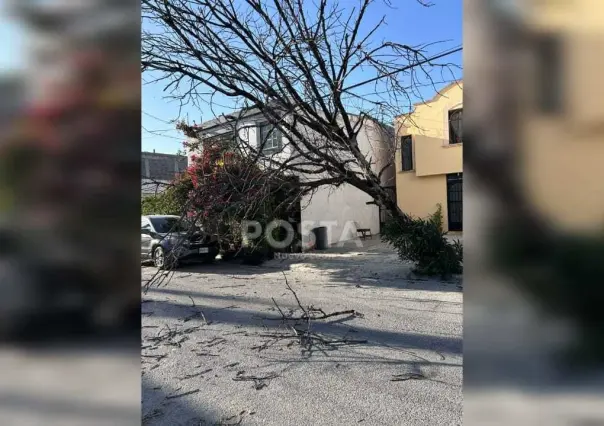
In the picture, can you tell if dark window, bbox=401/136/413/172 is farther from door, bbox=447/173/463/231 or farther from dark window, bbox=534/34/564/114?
dark window, bbox=534/34/564/114

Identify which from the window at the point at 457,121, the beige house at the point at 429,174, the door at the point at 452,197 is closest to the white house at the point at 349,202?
the window at the point at 457,121

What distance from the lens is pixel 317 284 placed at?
7.41 m

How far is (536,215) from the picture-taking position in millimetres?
1156

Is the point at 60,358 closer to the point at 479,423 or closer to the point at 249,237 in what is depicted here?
the point at 479,423

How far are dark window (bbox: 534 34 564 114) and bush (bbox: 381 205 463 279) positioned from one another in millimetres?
6257

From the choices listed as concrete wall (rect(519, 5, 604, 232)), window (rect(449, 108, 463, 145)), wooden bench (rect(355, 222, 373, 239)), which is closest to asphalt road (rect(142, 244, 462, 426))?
concrete wall (rect(519, 5, 604, 232))

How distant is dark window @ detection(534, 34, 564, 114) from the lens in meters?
1.15

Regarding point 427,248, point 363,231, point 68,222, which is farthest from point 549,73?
point 363,231

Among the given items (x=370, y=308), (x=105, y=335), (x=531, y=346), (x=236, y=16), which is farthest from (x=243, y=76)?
(x=531, y=346)

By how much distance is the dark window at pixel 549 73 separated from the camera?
45.4 inches

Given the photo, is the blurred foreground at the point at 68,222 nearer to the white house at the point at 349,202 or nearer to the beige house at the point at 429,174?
the white house at the point at 349,202

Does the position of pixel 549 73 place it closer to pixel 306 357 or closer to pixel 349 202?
pixel 306 357

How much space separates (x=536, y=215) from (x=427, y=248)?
20.8 feet

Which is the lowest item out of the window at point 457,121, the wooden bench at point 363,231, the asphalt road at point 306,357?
the asphalt road at point 306,357
